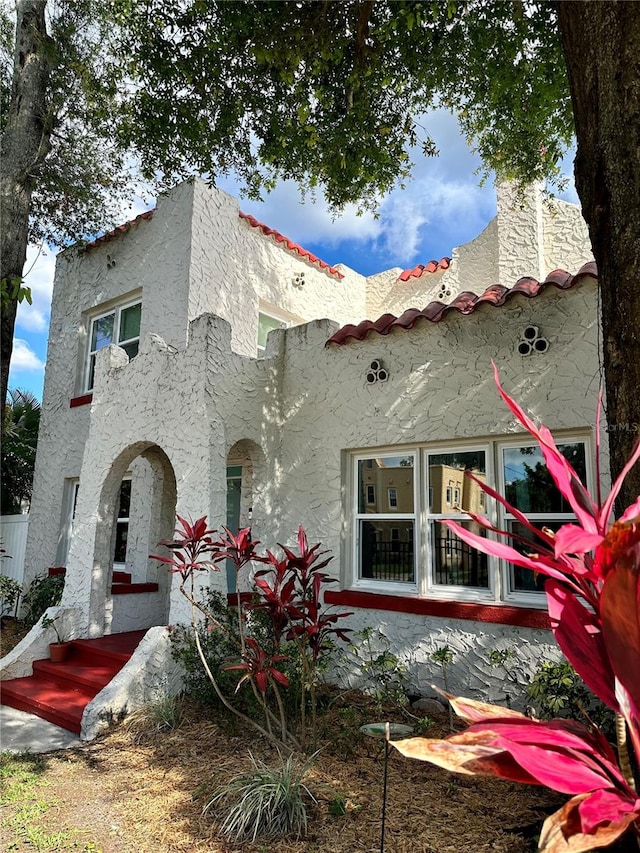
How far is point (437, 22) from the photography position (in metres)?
7.27

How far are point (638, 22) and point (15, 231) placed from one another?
23.7 ft

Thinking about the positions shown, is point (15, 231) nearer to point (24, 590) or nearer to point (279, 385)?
point (279, 385)

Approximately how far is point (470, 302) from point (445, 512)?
7.86ft

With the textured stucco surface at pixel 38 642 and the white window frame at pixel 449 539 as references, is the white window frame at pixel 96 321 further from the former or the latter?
the white window frame at pixel 449 539

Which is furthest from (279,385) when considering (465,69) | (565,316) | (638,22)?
(638,22)

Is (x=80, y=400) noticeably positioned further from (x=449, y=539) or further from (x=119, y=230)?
(x=449, y=539)

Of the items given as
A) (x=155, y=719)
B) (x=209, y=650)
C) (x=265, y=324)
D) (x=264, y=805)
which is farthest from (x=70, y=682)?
(x=265, y=324)

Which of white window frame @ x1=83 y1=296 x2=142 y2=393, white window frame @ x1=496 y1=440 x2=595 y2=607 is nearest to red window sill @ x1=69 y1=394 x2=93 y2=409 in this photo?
white window frame @ x1=83 y1=296 x2=142 y2=393

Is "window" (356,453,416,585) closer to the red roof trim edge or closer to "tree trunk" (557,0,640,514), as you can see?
"tree trunk" (557,0,640,514)

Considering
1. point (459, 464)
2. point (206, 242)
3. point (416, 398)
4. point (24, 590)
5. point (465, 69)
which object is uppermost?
point (465, 69)

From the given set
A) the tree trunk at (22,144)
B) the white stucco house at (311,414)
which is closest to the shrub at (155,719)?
the white stucco house at (311,414)

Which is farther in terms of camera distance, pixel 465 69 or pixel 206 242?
pixel 206 242

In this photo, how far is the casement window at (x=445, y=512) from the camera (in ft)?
19.1

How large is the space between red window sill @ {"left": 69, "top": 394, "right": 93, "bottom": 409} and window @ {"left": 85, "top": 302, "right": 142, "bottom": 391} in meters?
0.35
